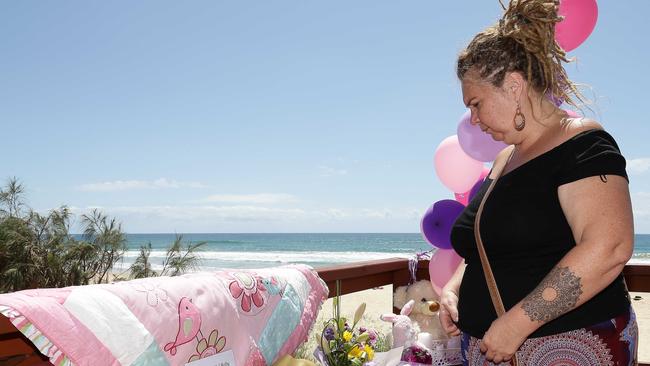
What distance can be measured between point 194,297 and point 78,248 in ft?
33.1

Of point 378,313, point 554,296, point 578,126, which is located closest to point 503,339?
point 554,296

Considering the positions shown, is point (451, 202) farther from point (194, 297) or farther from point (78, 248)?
point (78, 248)

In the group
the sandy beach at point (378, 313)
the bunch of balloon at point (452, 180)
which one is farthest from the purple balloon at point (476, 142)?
the sandy beach at point (378, 313)

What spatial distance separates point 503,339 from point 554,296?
14cm

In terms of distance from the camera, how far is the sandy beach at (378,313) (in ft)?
9.43

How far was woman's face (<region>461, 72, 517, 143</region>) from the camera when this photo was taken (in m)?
1.35

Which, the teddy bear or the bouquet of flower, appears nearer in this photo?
the bouquet of flower

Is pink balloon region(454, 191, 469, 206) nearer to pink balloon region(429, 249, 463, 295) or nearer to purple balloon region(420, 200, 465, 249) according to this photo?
purple balloon region(420, 200, 465, 249)

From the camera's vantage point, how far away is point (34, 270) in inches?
420

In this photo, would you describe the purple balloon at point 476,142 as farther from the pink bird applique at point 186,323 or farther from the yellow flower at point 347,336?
the pink bird applique at point 186,323

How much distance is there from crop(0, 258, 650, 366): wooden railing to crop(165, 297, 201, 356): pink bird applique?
0.32m

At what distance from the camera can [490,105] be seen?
4.49ft

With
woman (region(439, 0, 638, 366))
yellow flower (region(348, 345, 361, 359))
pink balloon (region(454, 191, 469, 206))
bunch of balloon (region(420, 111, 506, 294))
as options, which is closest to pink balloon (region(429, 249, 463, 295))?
bunch of balloon (region(420, 111, 506, 294))

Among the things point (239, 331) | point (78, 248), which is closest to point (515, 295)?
point (239, 331)
